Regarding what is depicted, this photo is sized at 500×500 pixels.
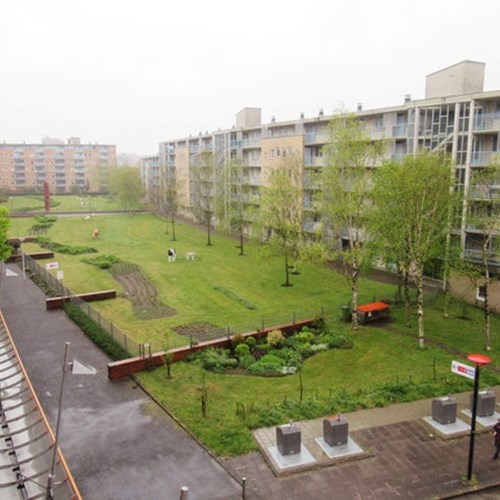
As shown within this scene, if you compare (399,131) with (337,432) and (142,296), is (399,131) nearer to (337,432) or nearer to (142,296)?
(142,296)

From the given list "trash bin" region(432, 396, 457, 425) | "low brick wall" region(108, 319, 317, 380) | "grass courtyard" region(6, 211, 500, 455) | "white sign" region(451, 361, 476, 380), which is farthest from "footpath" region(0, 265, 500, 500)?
"white sign" region(451, 361, 476, 380)

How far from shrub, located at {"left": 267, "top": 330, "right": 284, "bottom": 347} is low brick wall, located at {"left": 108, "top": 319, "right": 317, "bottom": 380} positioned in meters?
0.96

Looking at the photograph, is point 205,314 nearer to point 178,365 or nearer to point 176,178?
point 178,365

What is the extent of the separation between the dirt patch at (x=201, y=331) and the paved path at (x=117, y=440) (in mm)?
5308

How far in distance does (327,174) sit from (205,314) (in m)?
12.0

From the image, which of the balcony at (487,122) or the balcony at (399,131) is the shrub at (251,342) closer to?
the balcony at (487,122)

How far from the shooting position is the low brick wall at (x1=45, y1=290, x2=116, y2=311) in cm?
3373

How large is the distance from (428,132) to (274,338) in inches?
912

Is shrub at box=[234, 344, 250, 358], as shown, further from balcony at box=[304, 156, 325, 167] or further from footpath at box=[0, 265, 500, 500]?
balcony at box=[304, 156, 325, 167]

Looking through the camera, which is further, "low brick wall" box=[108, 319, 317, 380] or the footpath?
"low brick wall" box=[108, 319, 317, 380]

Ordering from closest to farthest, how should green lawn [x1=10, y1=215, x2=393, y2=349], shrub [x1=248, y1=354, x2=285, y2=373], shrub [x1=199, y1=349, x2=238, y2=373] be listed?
shrub [x1=248, y1=354, x2=285, y2=373], shrub [x1=199, y1=349, x2=238, y2=373], green lawn [x1=10, y1=215, x2=393, y2=349]

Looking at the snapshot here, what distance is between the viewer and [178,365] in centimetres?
2445

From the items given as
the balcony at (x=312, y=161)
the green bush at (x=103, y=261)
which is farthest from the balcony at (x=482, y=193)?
the green bush at (x=103, y=261)

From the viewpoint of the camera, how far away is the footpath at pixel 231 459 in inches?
598
